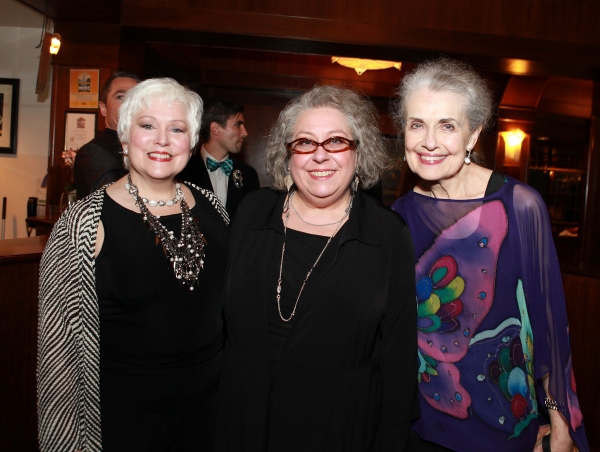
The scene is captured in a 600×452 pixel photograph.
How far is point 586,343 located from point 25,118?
6.90 meters

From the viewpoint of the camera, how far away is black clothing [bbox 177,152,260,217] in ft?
12.0

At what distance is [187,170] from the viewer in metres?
3.63

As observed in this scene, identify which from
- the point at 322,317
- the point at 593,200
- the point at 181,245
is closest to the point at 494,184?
the point at 322,317

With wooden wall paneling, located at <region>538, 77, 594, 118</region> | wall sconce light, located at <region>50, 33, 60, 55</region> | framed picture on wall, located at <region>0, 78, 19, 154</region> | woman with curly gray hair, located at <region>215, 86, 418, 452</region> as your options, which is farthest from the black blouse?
wooden wall paneling, located at <region>538, 77, 594, 118</region>

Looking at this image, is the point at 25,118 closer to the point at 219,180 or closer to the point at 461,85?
the point at 219,180

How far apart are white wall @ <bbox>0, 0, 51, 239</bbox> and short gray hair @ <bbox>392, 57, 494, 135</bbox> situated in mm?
6379

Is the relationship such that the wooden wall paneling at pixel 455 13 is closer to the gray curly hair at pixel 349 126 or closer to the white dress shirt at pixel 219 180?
the white dress shirt at pixel 219 180

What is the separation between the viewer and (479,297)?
65.5 inches

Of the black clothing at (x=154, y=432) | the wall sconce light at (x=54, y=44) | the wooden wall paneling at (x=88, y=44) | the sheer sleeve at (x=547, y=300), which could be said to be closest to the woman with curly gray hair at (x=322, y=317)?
the black clothing at (x=154, y=432)

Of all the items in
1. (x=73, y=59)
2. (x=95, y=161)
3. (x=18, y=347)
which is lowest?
(x=18, y=347)

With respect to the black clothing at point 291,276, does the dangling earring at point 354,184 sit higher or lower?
higher

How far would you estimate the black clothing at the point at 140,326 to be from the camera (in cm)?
167

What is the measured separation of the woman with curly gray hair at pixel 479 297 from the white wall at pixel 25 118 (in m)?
6.39

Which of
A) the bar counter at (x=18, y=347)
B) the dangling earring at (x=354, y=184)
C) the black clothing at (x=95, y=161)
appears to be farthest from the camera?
the bar counter at (x=18, y=347)
